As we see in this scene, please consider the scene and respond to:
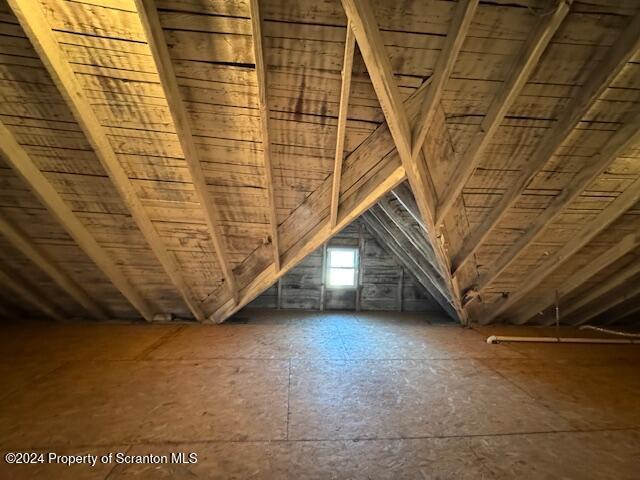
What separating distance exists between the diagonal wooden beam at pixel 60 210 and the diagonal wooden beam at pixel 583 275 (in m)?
5.13

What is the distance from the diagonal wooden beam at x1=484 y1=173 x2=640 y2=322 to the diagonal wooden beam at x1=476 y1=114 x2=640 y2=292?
1.37ft

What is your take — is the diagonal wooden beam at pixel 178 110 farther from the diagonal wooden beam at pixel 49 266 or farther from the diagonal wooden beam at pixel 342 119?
the diagonal wooden beam at pixel 49 266

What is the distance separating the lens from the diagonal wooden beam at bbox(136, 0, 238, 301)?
61.8 inches

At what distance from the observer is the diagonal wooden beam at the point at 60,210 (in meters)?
2.04

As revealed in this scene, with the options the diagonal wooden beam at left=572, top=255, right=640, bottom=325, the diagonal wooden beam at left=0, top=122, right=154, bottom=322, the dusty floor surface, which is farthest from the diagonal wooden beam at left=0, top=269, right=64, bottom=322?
the diagonal wooden beam at left=572, top=255, right=640, bottom=325

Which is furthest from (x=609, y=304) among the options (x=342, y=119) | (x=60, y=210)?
(x=60, y=210)

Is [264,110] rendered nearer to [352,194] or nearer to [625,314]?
[352,194]

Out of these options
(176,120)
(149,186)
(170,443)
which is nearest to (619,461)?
(170,443)

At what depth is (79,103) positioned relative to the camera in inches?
72.7

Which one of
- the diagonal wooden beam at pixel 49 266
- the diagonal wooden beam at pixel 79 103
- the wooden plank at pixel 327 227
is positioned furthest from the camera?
the diagonal wooden beam at pixel 49 266

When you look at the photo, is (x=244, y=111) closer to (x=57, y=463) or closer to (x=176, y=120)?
(x=176, y=120)

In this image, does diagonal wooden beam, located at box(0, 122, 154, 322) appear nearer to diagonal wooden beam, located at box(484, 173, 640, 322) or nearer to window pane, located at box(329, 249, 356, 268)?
window pane, located at box(329, 249, 356, 268)

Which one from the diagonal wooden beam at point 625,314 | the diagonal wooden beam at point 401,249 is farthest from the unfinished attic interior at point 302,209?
the diagonal wooden beam at point 401,249

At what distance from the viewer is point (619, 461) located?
1.63 m
